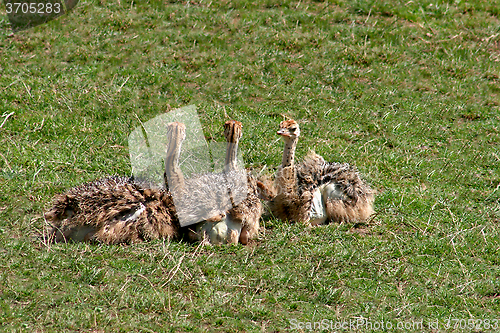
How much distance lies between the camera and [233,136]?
291 inches

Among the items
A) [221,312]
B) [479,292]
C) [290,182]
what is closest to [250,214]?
[290,182]

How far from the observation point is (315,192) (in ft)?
26.8

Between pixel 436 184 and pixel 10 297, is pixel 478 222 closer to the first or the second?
pixel 436 184

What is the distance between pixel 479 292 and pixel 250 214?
297 cm

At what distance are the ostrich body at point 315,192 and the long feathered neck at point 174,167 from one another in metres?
1.53

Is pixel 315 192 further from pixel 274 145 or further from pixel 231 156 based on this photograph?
pixel 274 145

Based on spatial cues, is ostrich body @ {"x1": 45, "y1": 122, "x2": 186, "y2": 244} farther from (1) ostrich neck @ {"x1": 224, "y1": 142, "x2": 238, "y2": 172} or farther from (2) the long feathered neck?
(1) ostrich neck @ {"x1": 224, "y1": 142, "x2": 238, "y2": 172}

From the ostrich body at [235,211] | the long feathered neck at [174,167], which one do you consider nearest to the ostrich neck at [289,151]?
the ostrich body at [235,211]

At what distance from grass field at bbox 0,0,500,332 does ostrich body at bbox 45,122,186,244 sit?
0.68 feet

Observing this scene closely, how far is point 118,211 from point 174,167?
92 centimetres

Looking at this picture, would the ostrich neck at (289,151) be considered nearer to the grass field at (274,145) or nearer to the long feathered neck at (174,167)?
the grass field at (274,145)

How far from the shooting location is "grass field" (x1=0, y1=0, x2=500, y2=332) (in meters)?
6.20

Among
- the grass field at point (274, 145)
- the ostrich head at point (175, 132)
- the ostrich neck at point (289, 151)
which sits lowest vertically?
the grass field at point (274, 145)

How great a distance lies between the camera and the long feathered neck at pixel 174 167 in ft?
23.5
